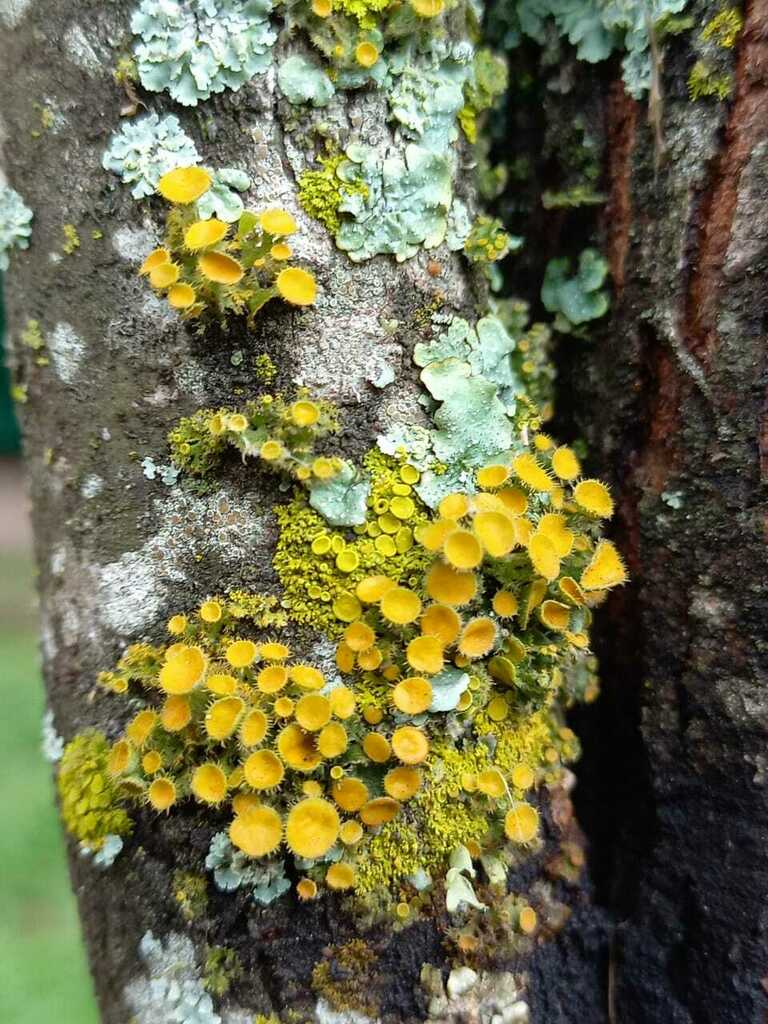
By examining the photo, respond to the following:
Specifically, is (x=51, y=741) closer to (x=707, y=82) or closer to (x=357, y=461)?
(x=357, y=461)

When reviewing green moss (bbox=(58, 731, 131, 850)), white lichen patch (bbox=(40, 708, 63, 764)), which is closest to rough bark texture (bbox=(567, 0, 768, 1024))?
green moss (bbox=(58, 731, 131, 850))

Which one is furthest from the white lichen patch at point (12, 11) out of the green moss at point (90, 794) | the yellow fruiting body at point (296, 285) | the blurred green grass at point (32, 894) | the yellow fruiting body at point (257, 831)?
the blurred green grass at point (32, 894)

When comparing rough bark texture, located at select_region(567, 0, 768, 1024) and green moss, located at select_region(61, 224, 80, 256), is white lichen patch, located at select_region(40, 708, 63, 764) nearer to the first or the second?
green moss, located at select_region(61, 224, 80, 256)

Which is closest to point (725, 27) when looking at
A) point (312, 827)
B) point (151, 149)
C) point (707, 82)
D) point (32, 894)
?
point (707, 82)

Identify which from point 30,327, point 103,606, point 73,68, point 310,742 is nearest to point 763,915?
point 310,742

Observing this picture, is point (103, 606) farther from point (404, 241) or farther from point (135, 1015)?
point (404, 241)
